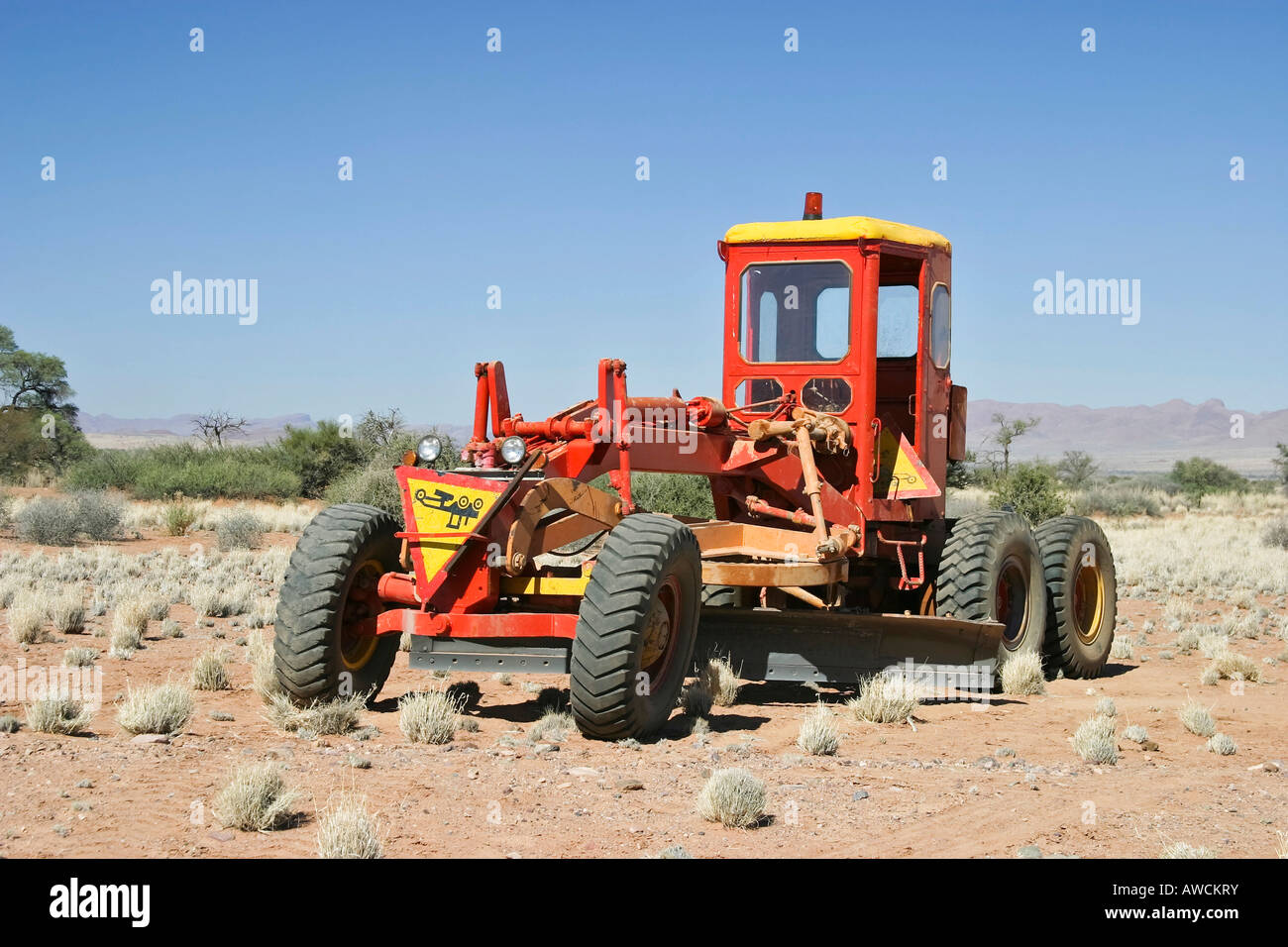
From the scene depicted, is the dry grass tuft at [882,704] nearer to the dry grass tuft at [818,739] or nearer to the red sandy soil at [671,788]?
the red sandy soil at [671,788]

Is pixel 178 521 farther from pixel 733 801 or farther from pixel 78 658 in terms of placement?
pixel 733 801

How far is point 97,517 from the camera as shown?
959 inches

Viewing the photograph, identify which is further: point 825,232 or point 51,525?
point 51,525

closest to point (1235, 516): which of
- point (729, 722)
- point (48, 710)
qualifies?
point (729, 722)

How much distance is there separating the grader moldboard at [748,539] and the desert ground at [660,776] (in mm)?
490

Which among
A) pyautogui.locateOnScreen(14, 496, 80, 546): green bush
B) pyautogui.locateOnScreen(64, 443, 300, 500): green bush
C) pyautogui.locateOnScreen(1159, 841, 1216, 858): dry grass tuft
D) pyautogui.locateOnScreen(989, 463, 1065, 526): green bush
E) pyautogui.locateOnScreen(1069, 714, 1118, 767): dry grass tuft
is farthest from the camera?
pyautogui.locateOnScreen(64, 443, 300, 500): green bush

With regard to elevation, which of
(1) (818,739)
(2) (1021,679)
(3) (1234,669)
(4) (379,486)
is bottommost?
(3) (1234,669)

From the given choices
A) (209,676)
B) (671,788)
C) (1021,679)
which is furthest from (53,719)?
(1021,679)

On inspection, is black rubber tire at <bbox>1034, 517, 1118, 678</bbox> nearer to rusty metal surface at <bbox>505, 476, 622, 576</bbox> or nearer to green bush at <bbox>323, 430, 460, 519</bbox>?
rusty metal surface at <bbox>505, 476, 622, 576</bbox>

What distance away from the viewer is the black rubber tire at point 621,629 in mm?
7863

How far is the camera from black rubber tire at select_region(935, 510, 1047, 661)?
1068cm

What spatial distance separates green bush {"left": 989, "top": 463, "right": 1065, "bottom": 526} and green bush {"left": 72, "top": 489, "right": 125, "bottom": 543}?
18986mm

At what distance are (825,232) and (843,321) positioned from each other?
29.7 inches

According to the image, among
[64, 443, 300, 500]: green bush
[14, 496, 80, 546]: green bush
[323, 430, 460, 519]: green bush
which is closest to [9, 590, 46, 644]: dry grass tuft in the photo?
[14, 496, 80, 546]: green bush
